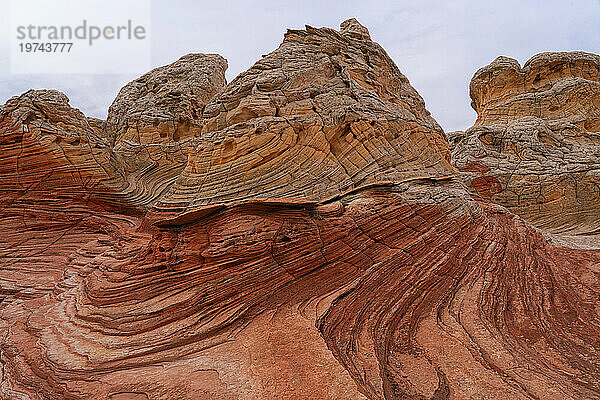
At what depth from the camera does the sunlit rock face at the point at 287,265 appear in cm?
478

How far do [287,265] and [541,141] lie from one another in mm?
16800

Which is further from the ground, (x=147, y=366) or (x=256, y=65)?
(x=256, y=65)

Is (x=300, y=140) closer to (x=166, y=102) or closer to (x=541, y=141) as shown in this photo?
(x=166, y=102)

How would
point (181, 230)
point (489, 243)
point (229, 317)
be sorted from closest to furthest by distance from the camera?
point (229, 317) → point (181, 230) → point (489, 243)

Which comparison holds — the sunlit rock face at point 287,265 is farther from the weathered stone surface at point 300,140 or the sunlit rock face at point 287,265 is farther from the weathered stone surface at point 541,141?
the weathered stone surface at point 541,141

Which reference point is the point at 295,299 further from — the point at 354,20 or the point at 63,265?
the point at 354,20

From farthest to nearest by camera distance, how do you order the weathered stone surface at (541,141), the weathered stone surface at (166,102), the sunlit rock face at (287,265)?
the weathered stone surface at (166,102), the weathered stone surface at (541,141), the sunlit rock face at (287,265)

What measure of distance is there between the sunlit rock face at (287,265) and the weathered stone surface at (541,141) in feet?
16.4

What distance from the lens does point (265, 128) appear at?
8.09m

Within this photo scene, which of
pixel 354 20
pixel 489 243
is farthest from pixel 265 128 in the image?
pixel 354 20

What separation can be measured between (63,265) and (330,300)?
7107 millimetres

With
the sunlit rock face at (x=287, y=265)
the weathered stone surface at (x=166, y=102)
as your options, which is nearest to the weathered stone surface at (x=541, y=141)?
the sunlit rock face at (x=287, y=265)

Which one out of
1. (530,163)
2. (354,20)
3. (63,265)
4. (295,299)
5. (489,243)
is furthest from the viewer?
(530,163)

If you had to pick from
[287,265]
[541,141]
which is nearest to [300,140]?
[287,265]
